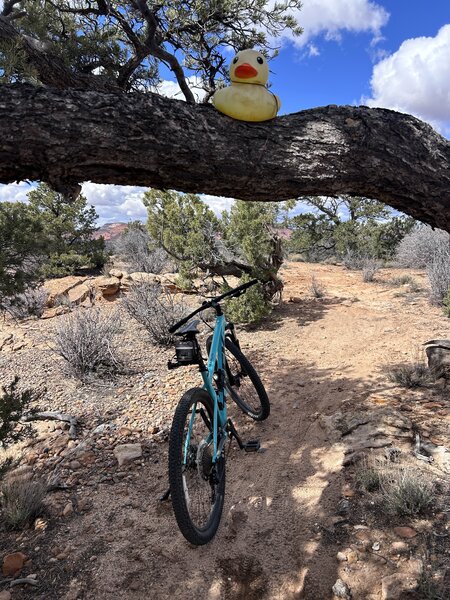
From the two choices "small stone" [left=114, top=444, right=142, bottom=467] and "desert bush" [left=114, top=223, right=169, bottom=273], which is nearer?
"small stone" [left=114, top=444, right=142, bottom=467]

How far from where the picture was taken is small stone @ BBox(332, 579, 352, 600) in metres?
1.93

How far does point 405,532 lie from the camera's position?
220 cm

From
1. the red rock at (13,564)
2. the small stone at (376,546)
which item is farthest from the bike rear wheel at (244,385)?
the red rock at (13,564)

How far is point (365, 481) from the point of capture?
2580mm

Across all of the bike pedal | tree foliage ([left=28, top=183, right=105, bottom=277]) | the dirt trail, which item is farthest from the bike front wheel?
tree foliage ([left=28, top=183, right=105, bottom=277])

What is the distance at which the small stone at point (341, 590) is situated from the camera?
6.34ft

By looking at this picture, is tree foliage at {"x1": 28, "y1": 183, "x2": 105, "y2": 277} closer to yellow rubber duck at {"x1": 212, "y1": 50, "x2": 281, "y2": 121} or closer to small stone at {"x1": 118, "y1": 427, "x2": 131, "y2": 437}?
small stone at {"x1": 118, "y1": 427, "x2": 131, "y2": 437}

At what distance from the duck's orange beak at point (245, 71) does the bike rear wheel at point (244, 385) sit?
6.54 feet

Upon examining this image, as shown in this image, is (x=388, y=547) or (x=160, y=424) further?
(x=160, y=424)

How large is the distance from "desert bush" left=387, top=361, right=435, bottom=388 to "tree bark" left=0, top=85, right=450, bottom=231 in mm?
2289

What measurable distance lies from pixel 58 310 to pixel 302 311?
15.9ft

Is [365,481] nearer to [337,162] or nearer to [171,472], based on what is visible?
[171,472]

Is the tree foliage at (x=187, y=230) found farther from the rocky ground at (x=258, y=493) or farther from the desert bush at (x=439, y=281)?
the desert bush at (x=439, y=281)

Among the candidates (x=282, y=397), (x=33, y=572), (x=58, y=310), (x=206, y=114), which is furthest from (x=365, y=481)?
(x=58, y=310)
